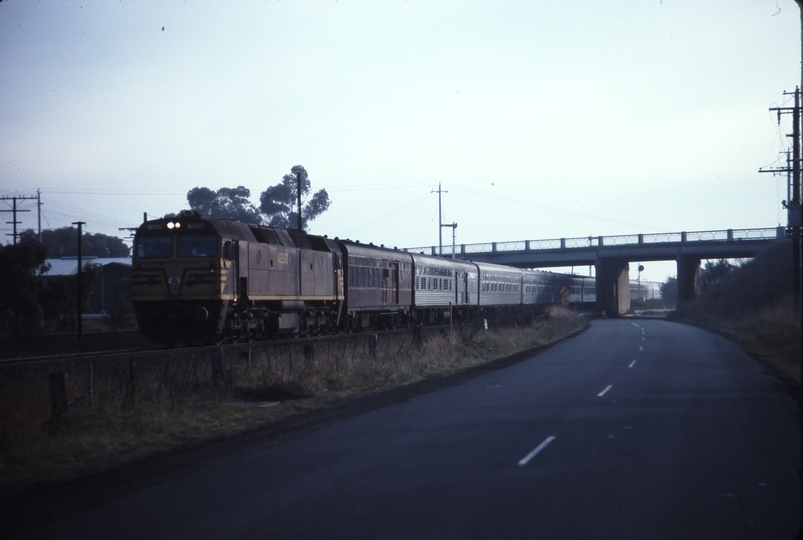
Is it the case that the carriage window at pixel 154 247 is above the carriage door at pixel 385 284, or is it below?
above

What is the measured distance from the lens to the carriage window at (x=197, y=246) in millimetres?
19953

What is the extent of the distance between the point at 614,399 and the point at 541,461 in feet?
20.2

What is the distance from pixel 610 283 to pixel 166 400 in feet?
216

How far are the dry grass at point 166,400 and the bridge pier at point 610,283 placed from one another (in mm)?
53298

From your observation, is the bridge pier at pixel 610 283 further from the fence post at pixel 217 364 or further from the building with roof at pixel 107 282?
the fence post at pixel 217 364

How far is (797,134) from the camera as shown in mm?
33688

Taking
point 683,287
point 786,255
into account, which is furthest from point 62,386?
point 683,287

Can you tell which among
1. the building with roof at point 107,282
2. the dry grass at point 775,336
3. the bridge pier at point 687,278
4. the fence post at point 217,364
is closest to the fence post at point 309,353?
the fence post at point 217,364

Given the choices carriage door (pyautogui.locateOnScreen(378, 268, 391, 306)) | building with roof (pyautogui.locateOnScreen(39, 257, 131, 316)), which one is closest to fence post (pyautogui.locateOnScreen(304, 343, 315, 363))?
carriage door (pyautogui.locateOnScreen(378, 268, 391, 306))

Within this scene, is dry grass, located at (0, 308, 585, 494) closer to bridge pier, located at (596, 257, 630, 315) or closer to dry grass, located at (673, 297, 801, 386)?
dry grass, located at (673, 297, 801, 386)

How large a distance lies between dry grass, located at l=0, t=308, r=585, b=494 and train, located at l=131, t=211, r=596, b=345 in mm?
3431

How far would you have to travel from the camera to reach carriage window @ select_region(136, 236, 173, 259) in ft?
66.5

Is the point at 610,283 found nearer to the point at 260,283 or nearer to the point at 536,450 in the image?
the point at 260,283

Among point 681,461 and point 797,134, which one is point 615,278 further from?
point 681,461
